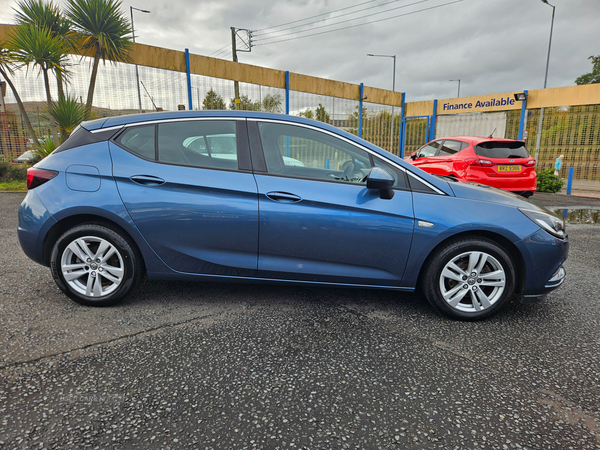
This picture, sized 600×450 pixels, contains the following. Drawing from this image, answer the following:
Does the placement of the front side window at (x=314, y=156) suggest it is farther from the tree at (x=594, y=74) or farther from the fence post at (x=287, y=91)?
the tree at (x=594, y=74)

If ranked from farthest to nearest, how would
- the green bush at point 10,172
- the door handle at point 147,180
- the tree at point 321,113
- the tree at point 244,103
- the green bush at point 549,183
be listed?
the tree at point 321,113 < the green bush at point 549,183 < the tree at point 244,103 < the green bush at point 10,172 < the door handle at point 147,180

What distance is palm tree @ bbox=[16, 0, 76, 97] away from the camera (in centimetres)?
955

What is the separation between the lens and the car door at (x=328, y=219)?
9.36ft

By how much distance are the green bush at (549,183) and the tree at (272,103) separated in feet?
31.1

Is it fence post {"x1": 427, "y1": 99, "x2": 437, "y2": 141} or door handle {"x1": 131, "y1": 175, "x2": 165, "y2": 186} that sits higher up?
fence post {"x1": 427, "y1": 99, "x2": 437, "y2": 141}

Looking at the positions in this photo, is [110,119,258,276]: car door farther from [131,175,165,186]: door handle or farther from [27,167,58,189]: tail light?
→ [27,167,58,189]: tail light

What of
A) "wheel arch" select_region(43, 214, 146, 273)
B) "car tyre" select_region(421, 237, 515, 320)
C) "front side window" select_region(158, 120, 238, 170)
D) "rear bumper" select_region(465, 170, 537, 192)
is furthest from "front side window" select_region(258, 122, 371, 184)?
"rear bumper" select_region(465, 170, 537, 192)

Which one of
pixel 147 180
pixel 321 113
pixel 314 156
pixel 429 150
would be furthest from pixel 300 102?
pixel 147 180

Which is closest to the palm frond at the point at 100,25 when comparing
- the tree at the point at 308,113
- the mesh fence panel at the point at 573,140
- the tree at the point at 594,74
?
the tree at the point at 308,113

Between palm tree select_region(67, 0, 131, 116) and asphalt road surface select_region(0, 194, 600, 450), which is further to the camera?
palm tree select_region(67, 0, 131, 116)

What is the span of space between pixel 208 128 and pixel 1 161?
10920 millimetres

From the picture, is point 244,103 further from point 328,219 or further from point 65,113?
point 328,219

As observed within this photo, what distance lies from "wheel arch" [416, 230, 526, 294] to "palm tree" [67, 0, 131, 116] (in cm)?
1011

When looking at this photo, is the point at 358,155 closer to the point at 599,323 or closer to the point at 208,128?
the point at 208,128
